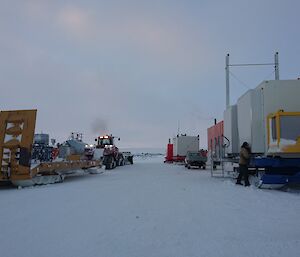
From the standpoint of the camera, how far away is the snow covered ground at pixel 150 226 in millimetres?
4418

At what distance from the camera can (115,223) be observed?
592 centimetres

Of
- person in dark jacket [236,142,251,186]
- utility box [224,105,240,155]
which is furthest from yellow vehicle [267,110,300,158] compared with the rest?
utility box [224,105,240,155]

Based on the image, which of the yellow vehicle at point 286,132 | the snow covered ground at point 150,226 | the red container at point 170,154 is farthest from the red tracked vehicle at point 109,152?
the yellow vehicle at point 286,132

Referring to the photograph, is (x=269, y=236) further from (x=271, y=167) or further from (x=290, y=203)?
(x=271, y=167)

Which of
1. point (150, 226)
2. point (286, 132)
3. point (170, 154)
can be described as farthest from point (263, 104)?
point (170, 154)

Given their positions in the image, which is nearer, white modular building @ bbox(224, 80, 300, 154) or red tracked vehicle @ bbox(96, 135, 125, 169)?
white modular building @ bbox(224, 80, 300, 154)

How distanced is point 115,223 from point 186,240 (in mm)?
1565

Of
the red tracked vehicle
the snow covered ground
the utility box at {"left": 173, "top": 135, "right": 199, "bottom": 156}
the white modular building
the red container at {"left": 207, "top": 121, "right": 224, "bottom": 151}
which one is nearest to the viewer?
the snow covered ground

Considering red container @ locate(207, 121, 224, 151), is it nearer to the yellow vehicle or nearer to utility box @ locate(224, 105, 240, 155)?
utility box @ locate(224, 105, 240, 155)

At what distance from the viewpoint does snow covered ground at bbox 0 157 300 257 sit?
442cm

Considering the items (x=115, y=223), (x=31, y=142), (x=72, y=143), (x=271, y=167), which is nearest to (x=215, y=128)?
(x=72, y=143)

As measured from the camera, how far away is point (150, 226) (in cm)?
569

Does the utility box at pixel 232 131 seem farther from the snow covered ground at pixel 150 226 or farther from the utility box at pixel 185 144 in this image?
the utility box at pixel 185 144

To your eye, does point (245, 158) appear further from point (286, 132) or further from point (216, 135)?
point (216, 135)
